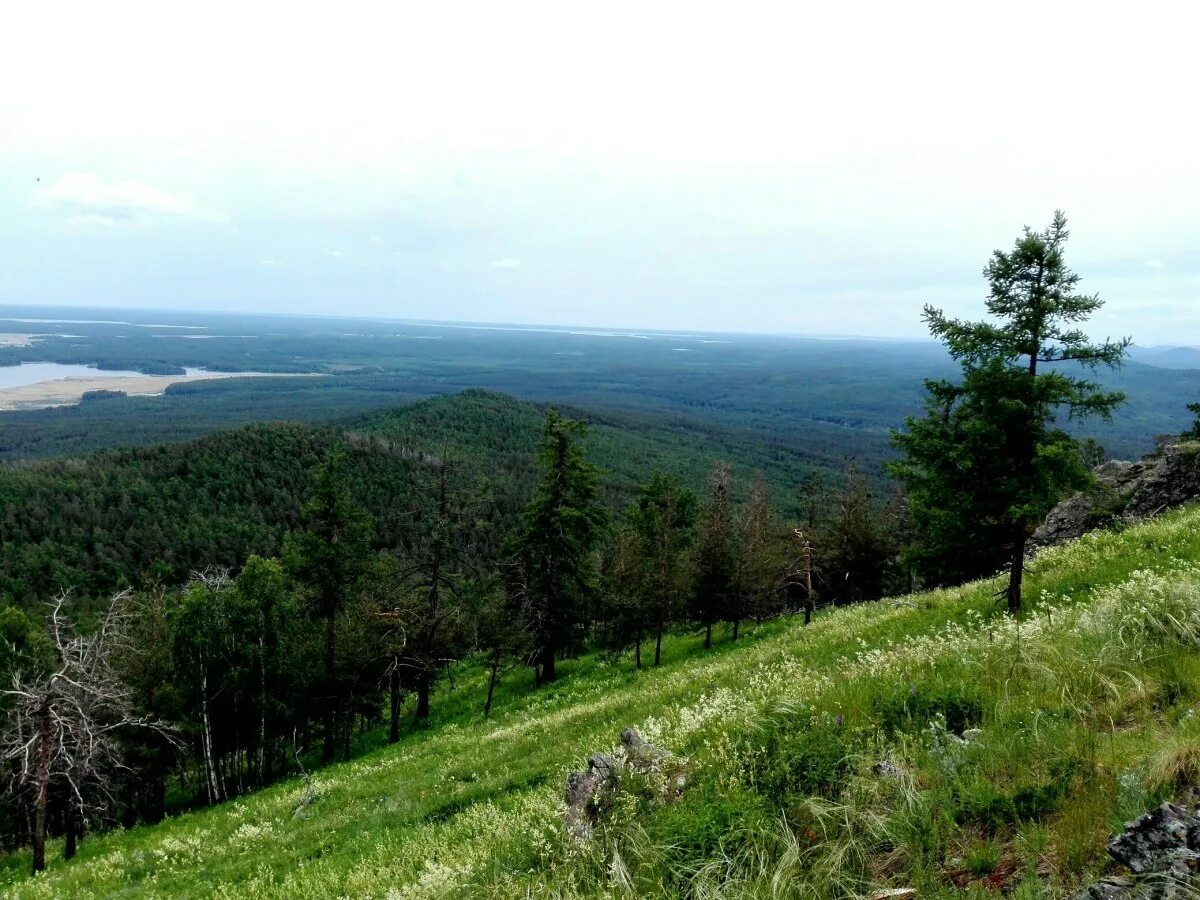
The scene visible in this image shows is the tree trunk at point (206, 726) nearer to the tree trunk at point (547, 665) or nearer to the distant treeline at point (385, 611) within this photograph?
the distant treeline at point (385, 611)

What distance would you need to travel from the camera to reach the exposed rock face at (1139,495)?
20.2m

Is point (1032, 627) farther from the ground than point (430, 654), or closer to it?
farther from the ground

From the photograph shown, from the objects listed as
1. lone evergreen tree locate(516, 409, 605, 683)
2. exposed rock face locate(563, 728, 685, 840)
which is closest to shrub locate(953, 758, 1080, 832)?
exposed rock face locate(563, 728, 685, 840)

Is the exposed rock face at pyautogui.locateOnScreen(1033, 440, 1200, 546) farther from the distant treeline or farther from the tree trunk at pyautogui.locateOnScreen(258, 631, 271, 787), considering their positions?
the tree trunk at pyautogui.locateOnScreen(258, 631, 271, 787)

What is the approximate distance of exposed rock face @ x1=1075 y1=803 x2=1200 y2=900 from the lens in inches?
125

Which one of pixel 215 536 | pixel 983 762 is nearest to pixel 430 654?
pixel 983 762

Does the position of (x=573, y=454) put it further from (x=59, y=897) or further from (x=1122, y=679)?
(x=1122, y=679)

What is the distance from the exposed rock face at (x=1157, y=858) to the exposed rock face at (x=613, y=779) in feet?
12.8

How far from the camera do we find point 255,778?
38781mm

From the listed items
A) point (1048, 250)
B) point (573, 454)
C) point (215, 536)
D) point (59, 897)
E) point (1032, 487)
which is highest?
point (1048, 250)

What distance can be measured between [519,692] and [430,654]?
5.69 m

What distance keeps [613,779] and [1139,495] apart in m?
23.6

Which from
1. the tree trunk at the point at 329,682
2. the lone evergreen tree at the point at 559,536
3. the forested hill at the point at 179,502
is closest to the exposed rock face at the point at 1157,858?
the lone evergreen tree at the point at 559,536

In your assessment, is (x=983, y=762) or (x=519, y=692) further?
(x=519, y=692)
